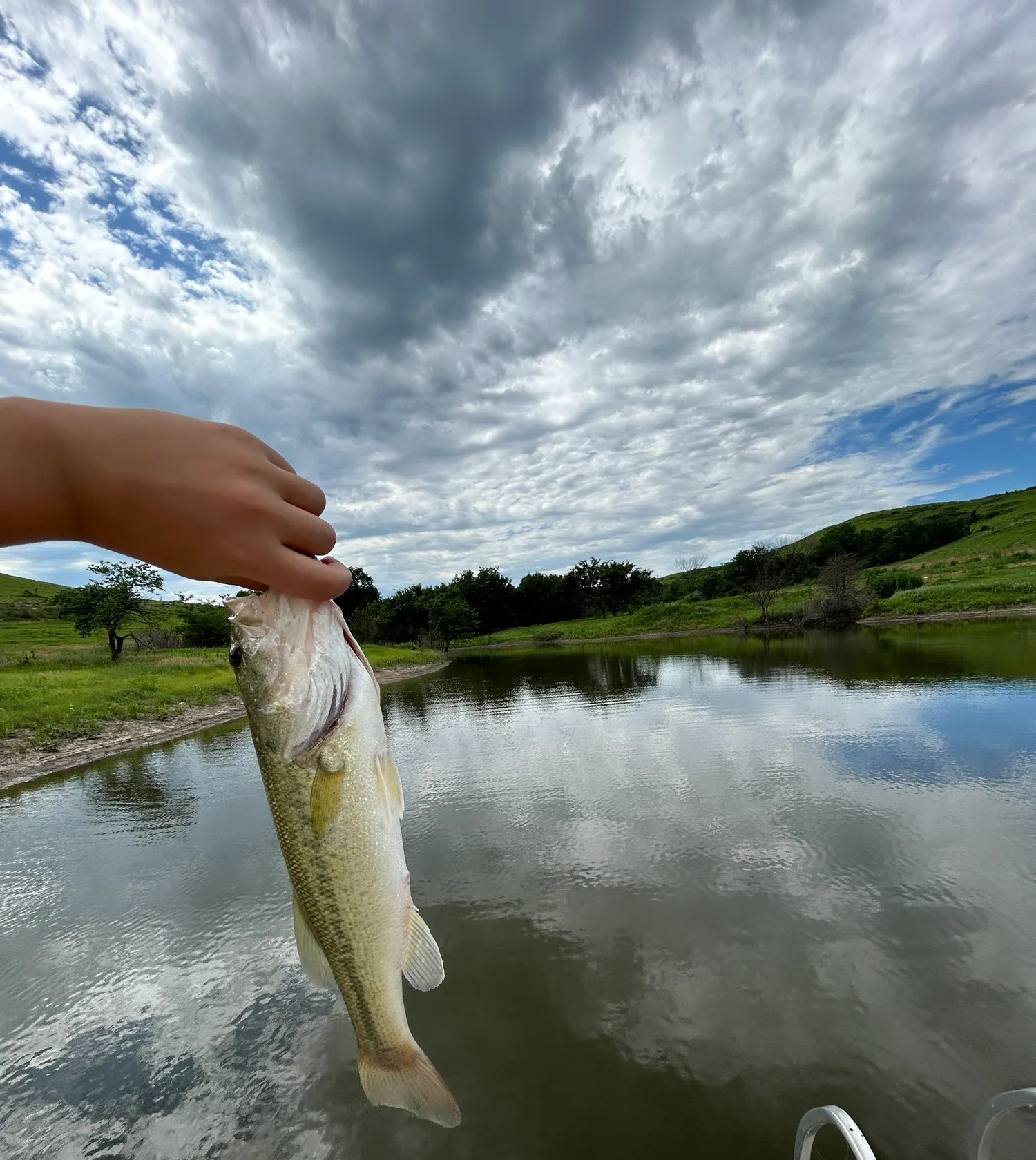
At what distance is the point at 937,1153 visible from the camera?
10.8 feet

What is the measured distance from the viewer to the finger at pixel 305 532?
1432 millimetres

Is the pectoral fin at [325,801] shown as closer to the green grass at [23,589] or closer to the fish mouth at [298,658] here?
the fish mouth at [298,658]

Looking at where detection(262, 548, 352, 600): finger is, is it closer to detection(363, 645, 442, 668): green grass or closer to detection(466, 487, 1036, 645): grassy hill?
detection(363, 645, 442, 668): green grass

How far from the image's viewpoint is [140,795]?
37.5 feet

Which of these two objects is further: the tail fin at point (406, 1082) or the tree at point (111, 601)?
the tree at point (111, 601)

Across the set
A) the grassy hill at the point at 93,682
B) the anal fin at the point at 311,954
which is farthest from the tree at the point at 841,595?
the anal fin at the point at 311,954

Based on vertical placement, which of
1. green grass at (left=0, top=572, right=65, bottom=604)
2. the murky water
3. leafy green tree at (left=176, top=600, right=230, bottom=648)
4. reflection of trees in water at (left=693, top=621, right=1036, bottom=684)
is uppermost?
green grass at (left=0, top=572, right=65, bottom=604)

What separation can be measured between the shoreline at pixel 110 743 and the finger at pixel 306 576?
10604 millimetres

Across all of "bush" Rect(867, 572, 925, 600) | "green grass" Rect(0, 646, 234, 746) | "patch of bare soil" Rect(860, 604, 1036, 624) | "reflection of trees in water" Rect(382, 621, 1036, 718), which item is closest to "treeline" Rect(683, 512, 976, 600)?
"bush" Rect(867, 572, 925, 600)

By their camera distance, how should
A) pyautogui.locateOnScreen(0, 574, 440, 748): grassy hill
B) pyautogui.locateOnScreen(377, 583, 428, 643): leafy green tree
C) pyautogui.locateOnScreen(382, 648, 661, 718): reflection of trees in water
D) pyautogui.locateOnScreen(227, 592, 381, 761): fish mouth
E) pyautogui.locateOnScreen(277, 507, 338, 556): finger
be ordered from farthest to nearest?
pyautogui.locateOnScreen(377, 583, 428, 643): leafy green tree → pyautogui.locateOnScreen(382, 648, 661, 718): reflection of trees in water → pyautogui.locateOnScreen(0, 574, 440, 748): grassy hill → pyautogui.locateOnScreen(227, 592, 381, 761): fish mouth → pyautogui.locateOnScreen(277, 507, 338, 556): finger

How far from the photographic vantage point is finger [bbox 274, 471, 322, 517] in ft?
4.84

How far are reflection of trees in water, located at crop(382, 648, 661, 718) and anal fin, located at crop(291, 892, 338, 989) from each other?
18.5 m

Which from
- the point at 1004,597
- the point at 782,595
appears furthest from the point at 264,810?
the point at 782,595

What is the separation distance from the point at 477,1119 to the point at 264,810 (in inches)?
310
